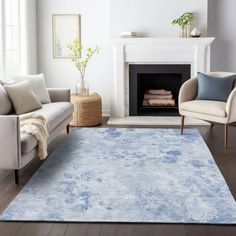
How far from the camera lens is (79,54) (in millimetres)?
7238

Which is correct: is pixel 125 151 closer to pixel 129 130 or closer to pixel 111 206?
pixel 129 130

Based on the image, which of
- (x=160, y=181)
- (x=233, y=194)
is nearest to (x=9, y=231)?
(x=160, y=181)

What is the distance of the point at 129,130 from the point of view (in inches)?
243

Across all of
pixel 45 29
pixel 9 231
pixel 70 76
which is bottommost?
pixel 9 231

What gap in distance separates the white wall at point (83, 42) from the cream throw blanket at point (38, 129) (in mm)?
2905

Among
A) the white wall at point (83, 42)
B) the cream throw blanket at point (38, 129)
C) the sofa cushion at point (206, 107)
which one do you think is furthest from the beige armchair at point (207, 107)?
the cream throw blanket at point (38, 129)

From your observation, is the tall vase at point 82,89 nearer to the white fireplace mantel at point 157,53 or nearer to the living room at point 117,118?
the living room at point 117,118

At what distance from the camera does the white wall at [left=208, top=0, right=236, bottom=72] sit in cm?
700

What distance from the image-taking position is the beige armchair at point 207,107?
525 centimetres

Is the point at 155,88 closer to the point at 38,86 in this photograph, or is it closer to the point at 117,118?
the point at 117,118

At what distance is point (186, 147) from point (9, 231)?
268 cm

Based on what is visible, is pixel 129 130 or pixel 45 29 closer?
pixel 129 130

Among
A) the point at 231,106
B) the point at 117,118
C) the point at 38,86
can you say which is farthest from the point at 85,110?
the point at 231,106

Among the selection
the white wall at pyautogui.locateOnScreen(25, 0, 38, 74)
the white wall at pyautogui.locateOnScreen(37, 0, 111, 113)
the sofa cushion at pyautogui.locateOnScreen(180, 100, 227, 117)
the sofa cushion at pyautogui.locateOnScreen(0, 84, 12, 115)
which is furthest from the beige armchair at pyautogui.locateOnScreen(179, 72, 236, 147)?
the white wall at pyautogui.locateOnScreen(25, 0, 38, 74)
